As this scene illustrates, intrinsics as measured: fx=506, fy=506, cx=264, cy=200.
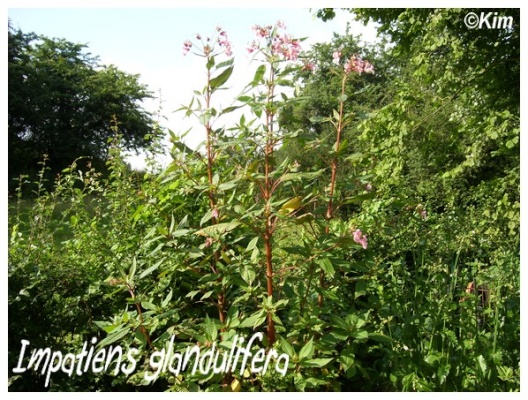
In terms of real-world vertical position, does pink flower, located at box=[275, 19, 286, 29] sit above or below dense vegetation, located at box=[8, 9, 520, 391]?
above

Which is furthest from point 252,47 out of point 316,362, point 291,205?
point 316,362

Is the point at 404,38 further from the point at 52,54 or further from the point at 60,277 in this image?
the point at 52,54

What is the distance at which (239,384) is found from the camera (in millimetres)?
1990

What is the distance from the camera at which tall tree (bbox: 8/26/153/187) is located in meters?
16.2

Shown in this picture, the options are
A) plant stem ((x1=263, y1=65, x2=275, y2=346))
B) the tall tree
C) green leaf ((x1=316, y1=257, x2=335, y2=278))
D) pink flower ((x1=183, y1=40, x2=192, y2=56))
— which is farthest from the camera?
the tall tree

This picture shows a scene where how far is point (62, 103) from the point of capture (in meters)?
18.3

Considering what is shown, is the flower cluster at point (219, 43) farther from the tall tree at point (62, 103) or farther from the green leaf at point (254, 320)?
the tall tree at point (62, 103)

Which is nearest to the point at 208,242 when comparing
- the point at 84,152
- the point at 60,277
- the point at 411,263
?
the point at 60,277

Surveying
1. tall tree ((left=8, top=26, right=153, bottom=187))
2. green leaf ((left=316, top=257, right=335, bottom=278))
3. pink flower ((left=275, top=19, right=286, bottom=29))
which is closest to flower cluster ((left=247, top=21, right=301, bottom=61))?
pink flower ((left=275, top=19, right=286, bottom=29))

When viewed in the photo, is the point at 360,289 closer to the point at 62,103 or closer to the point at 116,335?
the point at 116,335

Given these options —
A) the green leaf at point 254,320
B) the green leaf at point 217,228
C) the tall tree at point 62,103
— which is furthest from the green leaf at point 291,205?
the tall tree at point 62,103

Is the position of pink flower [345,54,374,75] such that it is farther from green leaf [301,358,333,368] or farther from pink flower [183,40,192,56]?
green leaf [301,358,333,368]

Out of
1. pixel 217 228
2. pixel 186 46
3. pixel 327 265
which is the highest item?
pixel 186 46

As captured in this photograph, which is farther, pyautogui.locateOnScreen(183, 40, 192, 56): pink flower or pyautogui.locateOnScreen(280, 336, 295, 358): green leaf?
pyautogui.locateOnScreen(183, 40, 192, 56): pink flower
